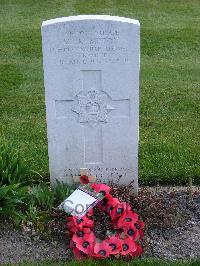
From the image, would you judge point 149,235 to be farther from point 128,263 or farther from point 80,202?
point 80,202

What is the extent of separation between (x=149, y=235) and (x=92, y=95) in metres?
1.26

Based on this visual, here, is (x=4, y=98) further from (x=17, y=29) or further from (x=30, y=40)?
(x=17, y=29)

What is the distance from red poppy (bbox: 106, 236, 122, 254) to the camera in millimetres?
4445

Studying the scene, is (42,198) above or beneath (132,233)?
above

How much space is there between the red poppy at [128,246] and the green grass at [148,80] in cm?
127

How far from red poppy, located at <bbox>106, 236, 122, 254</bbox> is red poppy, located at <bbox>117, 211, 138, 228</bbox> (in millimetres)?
171

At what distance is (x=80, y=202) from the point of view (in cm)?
479

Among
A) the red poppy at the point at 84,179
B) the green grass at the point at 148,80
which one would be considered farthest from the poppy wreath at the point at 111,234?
the green grass at the point at 148,80

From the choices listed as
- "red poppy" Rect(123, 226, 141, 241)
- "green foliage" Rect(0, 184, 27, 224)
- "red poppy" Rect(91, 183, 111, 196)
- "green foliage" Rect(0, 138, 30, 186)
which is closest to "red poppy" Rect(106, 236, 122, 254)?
"red poppy" Rect(123, 226, 141, 241)

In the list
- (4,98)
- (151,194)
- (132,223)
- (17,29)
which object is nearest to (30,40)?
(17,29)

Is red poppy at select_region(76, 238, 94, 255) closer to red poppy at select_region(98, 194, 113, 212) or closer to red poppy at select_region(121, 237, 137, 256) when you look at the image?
red poppy at select_region(121, 237, 137, 256)

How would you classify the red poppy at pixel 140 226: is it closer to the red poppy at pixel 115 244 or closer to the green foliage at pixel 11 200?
the red poppy at pixel 115 244

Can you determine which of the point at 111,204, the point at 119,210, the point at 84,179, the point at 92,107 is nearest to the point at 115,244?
the point at 119,210

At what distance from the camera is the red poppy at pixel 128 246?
4.46 meters
